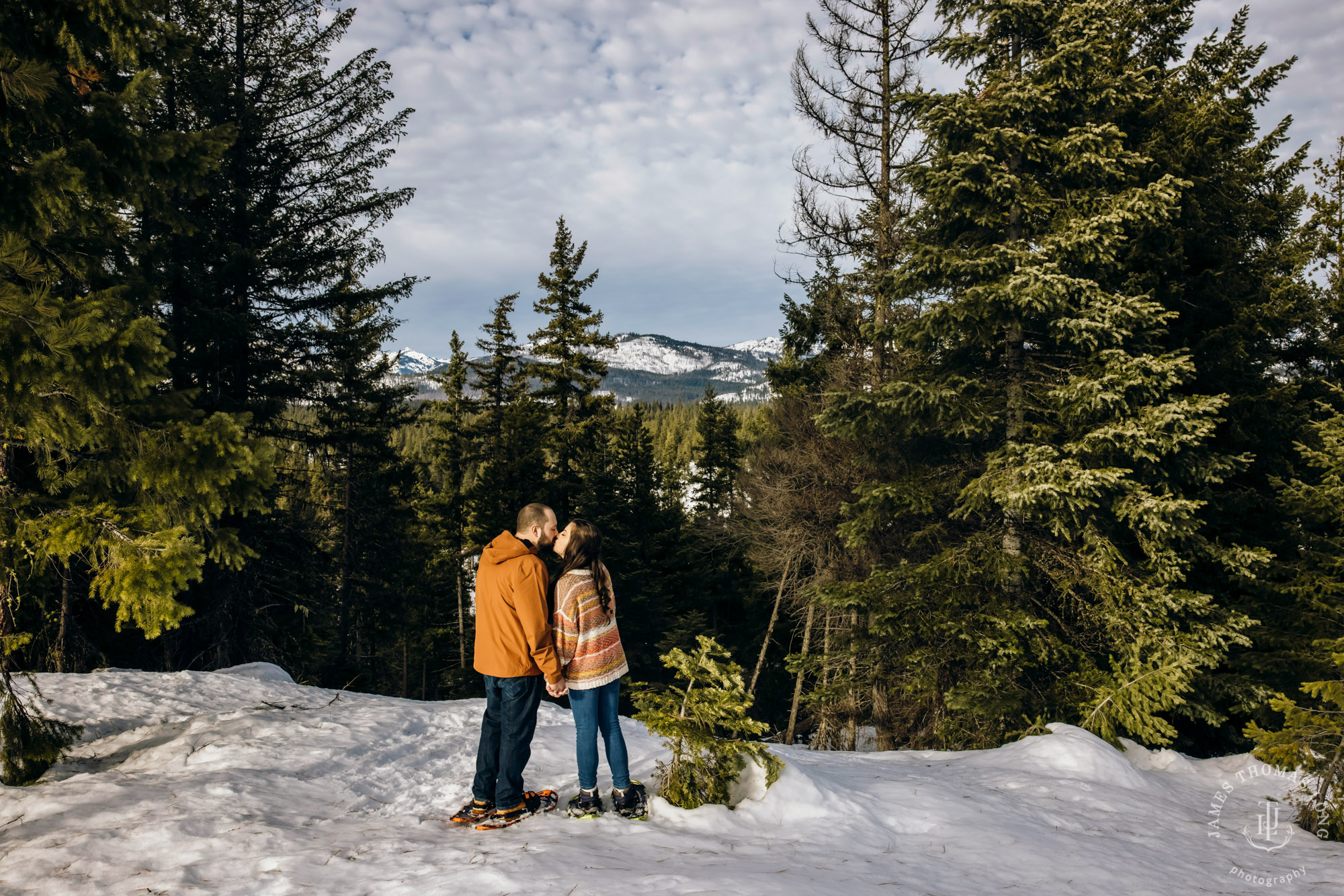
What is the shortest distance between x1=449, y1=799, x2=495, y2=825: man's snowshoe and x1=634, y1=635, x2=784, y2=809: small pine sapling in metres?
1.13

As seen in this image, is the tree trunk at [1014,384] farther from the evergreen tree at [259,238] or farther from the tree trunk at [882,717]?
the evergreen tree at [259,238]

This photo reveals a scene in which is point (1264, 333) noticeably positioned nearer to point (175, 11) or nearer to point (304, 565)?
point (304, 565)

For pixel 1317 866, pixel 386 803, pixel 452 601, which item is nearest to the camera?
pixel 1317 866

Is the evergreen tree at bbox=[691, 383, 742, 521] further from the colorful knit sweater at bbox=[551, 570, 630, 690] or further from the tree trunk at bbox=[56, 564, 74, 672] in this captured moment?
the colorful knit sweater at bbox=[551, 570, 630, 690]

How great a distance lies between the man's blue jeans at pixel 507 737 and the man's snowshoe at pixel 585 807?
0.35 metres

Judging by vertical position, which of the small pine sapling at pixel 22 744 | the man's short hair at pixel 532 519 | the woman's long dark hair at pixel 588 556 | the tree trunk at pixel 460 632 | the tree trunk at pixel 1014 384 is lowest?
the tree trunk at pixel 460 632

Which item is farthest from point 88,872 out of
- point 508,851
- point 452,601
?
point 452,601

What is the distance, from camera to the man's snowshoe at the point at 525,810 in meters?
4.03

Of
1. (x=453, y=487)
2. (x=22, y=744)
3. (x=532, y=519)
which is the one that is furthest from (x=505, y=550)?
(x=453, y=487)

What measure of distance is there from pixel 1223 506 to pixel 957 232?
6096 mm

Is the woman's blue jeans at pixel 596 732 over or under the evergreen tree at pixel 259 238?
under

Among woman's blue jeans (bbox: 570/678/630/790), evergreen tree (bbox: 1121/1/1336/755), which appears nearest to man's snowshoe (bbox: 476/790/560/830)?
woman's blue jeans (bbox: 570/678/630/790)

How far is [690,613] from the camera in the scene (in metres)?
23.2

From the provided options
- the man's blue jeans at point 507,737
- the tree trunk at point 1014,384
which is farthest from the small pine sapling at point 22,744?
the tree trunk at point 1014,384
